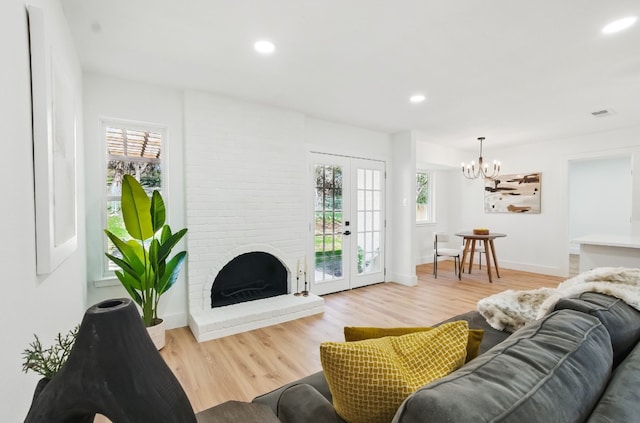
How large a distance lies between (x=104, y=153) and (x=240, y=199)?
1.34 metres

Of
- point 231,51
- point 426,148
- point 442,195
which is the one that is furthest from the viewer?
point 442,195

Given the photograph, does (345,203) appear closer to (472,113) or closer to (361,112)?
(361,112)

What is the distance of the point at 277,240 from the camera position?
12.1ft

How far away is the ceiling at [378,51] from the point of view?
6.13 feet

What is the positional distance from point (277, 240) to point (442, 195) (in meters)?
4.72

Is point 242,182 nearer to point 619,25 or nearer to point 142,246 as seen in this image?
point 142,246

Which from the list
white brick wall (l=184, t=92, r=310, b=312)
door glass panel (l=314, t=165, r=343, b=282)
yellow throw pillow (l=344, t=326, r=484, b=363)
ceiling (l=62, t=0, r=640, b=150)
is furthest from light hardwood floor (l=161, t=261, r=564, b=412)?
ceiling (l=62, t=0, r=640, b=150)

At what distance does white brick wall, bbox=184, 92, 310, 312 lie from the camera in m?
3.15

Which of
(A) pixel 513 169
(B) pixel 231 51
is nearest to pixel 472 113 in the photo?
(A) pixel 513 169

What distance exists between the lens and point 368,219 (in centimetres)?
480

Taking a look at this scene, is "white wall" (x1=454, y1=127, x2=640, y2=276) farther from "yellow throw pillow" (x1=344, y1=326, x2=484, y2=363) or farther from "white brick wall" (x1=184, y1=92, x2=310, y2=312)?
"yellow throw pillow" (x1=344, y1=326, x2=484, y2=363)

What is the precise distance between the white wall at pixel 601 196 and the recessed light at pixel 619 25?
5.49 m

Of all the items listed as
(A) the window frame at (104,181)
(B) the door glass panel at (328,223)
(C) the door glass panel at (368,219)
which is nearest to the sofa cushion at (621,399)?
(A) the window frame at (104,181)

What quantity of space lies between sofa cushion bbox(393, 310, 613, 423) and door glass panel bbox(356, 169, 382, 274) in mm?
3758
